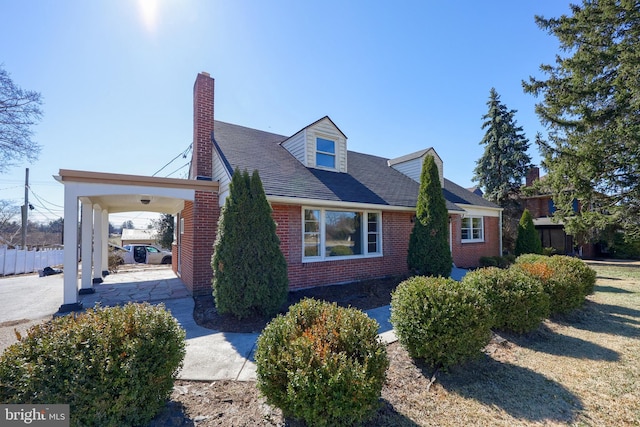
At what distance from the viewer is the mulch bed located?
533 cm

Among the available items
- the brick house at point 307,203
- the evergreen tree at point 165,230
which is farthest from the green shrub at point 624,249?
the evergreen tree at point 165,230

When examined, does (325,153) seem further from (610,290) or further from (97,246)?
(610,290)

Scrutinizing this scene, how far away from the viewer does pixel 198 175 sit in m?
8.21

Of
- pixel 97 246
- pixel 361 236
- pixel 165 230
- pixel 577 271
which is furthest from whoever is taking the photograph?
pixel 165 230

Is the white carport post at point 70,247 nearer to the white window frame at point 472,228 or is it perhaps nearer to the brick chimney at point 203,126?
the brick chimney at point 203,126

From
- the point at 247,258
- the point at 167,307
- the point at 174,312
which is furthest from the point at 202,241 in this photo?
the point at 247,258

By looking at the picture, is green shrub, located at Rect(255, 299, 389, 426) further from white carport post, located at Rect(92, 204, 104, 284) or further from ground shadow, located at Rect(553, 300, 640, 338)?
white carport post, located at Rect(92, 204, 104, 284)

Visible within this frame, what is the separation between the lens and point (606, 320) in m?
6.08

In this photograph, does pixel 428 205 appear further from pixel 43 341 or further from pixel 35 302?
pixel 35 302

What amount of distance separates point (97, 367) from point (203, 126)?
7.67m

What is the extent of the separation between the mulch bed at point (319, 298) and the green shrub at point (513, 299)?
2.70 meters

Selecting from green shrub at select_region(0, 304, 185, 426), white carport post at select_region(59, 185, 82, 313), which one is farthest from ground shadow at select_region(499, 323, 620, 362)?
white carport post at select_region(59, 185, 82, 313)

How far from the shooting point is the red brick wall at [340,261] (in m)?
7.71

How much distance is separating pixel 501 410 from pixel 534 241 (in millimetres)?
16305
